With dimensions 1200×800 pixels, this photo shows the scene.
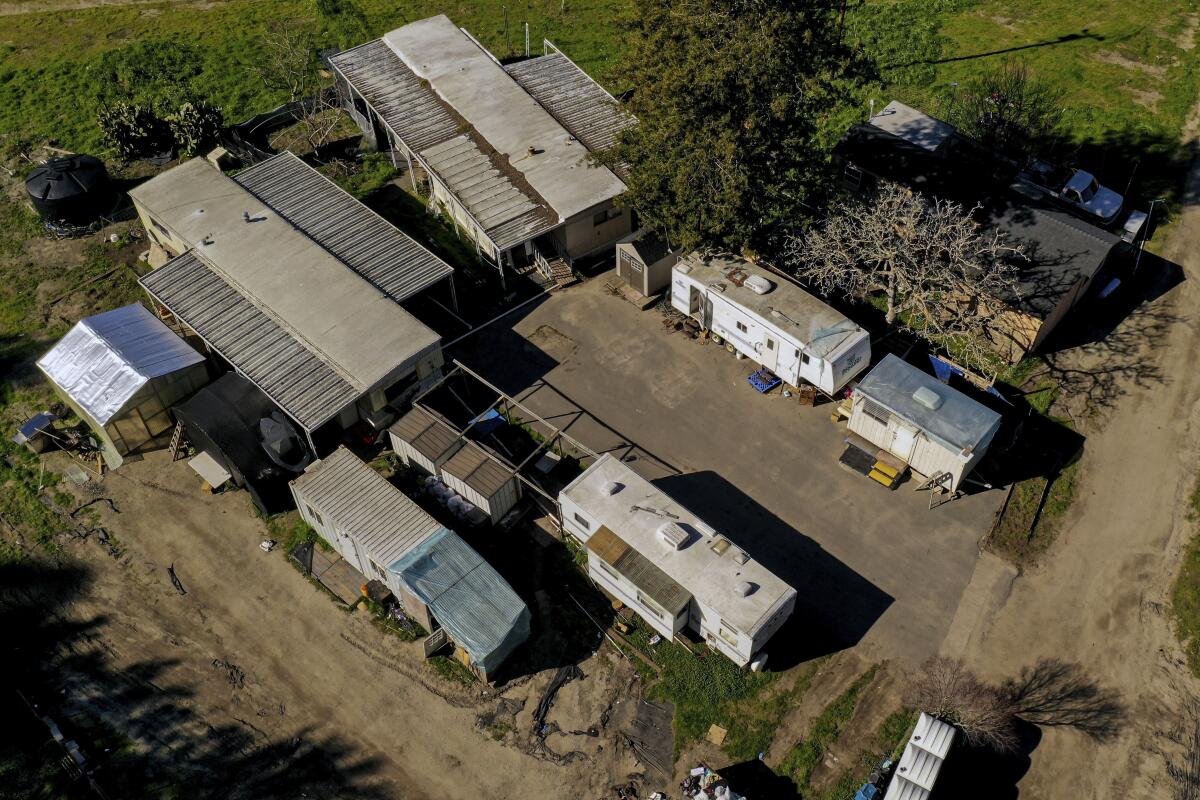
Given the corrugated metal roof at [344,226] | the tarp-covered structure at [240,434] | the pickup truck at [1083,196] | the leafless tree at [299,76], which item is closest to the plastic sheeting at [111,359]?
the tarp-covered structure at [240,434]

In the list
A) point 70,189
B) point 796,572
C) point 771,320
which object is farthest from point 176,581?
point 771,320

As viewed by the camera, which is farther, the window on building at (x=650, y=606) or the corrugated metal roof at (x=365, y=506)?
the corrugated metal roof at (x=365, y=506)

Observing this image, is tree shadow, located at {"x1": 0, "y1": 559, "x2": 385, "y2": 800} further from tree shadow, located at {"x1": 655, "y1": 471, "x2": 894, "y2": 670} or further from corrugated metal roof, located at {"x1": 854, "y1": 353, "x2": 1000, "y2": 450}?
corrugated metal roof, located at {"x1": 854, "y1": 353, "x2": 1000, "y2": 450}

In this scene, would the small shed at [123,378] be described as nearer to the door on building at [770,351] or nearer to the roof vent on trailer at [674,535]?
the roof vent on trailer at [674,535]

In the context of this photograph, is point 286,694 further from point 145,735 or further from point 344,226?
point 344,226

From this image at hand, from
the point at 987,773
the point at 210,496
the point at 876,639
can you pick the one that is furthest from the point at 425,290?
the point at 987,773

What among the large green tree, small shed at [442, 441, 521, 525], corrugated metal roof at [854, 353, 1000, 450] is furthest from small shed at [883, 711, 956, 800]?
the large green tree

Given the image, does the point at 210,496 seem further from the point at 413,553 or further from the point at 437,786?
the point at 437,786
